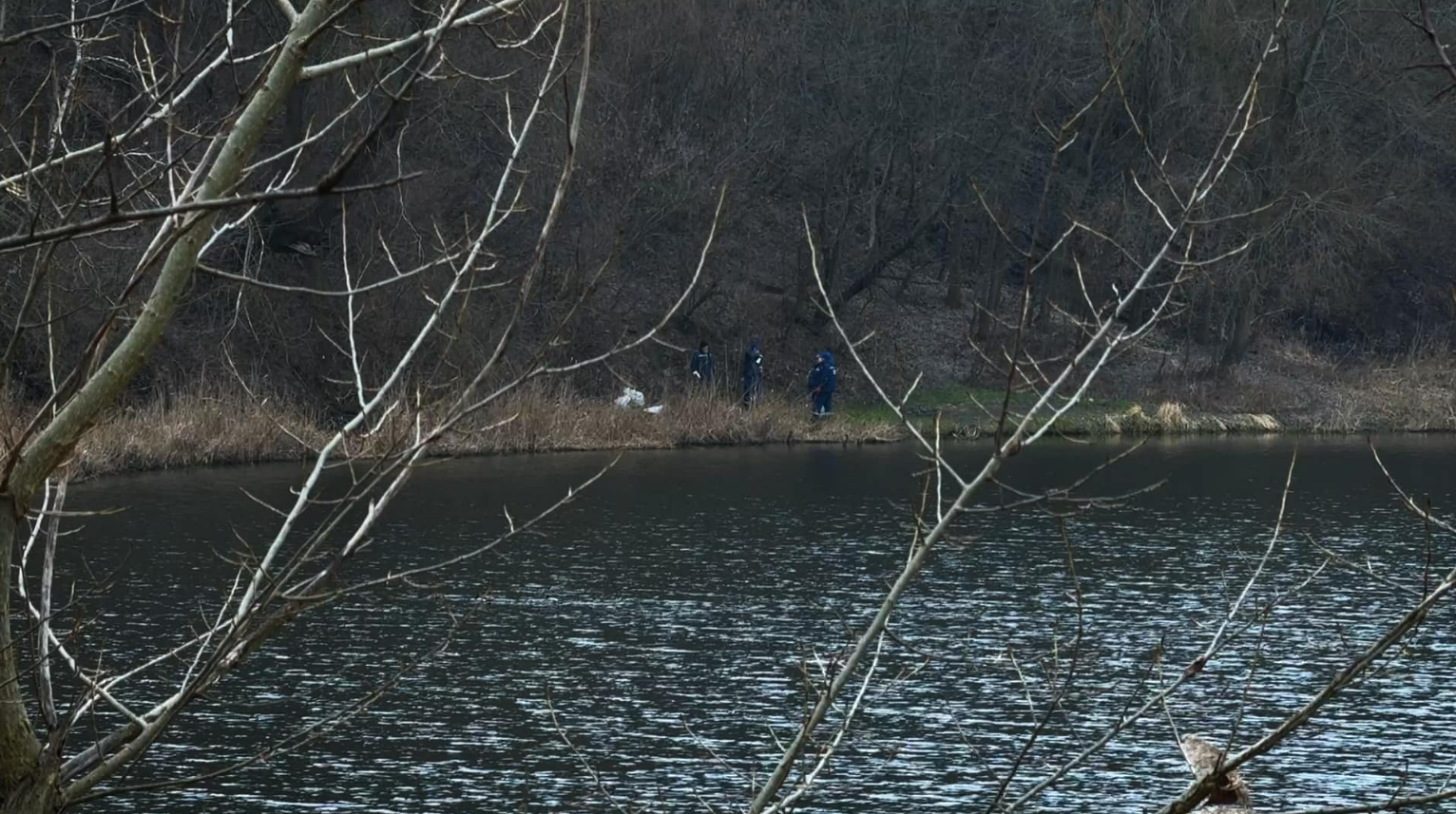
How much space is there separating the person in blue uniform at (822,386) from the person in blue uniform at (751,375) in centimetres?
128

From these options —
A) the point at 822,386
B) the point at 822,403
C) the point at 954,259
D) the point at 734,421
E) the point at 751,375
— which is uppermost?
the point at 954,259

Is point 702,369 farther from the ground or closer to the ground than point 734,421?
farther from the ground

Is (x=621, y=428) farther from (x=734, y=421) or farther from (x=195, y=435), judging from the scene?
(x=195, y=435)

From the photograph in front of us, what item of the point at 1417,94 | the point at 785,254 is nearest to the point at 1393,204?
the point at 1417,94

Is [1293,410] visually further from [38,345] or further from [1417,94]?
[38,345]

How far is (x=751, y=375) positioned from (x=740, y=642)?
23.6m

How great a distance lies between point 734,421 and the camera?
133 feet

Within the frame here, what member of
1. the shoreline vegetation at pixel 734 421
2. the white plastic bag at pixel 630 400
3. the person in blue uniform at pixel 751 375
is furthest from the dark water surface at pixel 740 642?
the person in blue uniform at pixel 751 375

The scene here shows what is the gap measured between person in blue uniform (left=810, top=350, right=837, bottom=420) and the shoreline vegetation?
0.34m

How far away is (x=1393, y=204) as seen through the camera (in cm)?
5078

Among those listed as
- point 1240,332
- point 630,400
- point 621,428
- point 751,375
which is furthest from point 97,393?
point 1240,332

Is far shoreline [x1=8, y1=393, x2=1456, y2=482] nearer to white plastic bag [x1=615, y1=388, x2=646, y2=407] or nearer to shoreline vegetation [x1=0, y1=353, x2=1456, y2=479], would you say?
shoreline vegetation [x1=0, y1=353, x2=1456, y2=479]

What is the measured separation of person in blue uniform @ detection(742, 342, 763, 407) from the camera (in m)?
43.1

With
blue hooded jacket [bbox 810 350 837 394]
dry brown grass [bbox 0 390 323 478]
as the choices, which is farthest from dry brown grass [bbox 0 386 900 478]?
blue hooded jacket [bbox 810 350 837 394]
